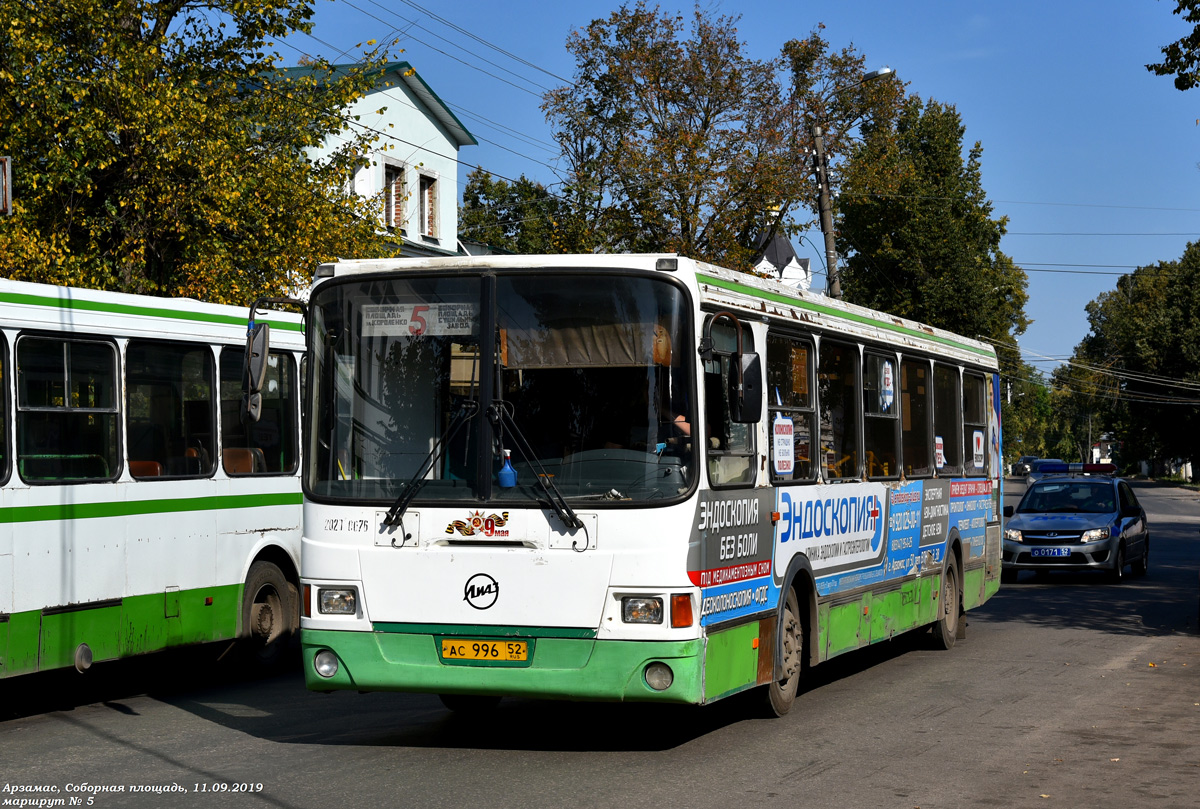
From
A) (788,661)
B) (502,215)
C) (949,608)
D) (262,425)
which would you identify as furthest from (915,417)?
(502,215)

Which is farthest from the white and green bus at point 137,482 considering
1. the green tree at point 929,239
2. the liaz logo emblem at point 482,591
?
the green tree at point 929,239

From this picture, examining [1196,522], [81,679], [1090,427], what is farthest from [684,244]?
[1090,427]

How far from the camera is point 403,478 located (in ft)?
28.5

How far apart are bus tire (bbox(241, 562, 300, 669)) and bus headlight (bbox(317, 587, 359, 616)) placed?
418 cm

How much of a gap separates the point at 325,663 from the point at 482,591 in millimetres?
1100

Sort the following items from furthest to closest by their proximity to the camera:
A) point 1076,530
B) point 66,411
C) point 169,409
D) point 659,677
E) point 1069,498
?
1. point 1069,498
2. point 1076,530
3. point 169,409
4. point 66,411
5. point 659,677

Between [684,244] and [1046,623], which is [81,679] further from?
[684,244]

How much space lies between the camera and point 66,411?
1053 centimetres

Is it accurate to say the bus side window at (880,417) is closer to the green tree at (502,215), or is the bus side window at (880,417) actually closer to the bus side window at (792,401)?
the bus side window at (792,401)

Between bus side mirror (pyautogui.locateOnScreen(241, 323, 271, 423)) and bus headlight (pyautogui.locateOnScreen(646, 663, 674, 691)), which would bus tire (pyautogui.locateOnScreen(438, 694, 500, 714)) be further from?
bus side mirror (pyautogui.locateOnScreen(241, 323, 271, 423))

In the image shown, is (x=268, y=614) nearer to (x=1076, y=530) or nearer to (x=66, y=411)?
(x=66, y=411)

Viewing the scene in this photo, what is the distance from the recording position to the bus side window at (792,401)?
33.0ft

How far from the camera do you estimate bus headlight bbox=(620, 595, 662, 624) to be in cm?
818

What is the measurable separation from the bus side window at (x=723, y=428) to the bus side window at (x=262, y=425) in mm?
4529
